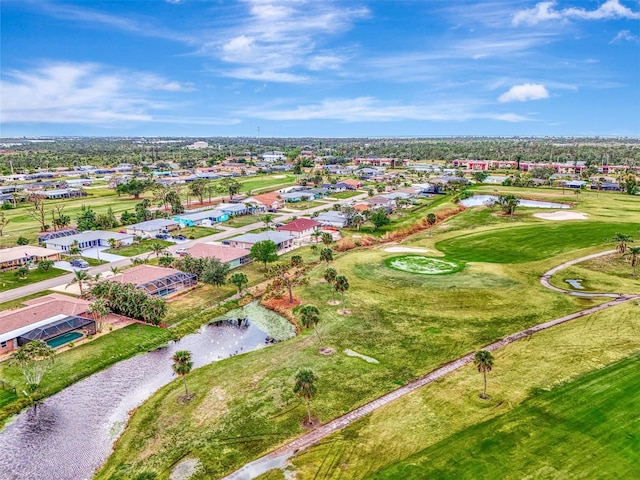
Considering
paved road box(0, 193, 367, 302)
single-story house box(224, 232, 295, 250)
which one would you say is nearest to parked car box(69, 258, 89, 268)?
paved road box(0, 193, 367, 302)

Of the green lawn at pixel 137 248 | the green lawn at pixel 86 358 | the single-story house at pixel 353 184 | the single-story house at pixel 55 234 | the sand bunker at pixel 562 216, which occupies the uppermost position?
the single-story house at pixel 353 184

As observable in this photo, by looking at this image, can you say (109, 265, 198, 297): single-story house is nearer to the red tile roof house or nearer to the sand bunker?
the red tile roof house

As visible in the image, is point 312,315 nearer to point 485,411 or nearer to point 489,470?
point 485,411

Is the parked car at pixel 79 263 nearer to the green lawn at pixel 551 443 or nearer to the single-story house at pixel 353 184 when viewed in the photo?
the green lawn at pixel 551 443

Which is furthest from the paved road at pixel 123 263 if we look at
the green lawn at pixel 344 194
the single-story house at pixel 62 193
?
the single-story house at pixel 62 193

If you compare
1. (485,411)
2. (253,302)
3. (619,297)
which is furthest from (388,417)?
(619,297)

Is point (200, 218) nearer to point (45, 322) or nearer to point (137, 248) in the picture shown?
point (137, 248)
